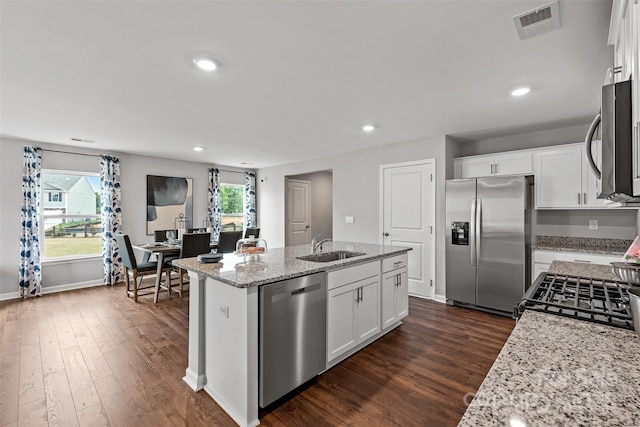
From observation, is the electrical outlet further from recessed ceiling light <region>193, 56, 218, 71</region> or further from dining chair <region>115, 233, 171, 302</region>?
dining chair <region>115, 233, 171, 302</region>

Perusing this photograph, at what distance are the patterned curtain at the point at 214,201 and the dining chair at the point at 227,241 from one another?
1.72 meters

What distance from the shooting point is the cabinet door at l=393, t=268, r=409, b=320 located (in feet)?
10.5

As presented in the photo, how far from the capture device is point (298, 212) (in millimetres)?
7129

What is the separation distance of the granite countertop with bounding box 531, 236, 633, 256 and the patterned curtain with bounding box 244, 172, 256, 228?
5.77 m

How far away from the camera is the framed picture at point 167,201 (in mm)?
5770

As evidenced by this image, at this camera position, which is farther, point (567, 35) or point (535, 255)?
point (535, 255)

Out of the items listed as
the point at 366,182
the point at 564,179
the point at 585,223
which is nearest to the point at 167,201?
the point at 366,182

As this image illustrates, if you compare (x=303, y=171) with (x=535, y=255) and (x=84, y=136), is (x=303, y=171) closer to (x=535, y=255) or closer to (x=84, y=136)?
(x=84, y=136)

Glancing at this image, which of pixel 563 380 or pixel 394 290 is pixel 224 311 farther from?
Answer: pixel 394 290

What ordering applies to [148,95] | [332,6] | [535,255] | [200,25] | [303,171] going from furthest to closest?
[303,171] < [535,255] < [148,95] < [200,25] < [332,6]

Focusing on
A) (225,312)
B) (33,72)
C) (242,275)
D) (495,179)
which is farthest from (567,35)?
(33,72)

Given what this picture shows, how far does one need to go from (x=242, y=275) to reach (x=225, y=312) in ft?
0.93

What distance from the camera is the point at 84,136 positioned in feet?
13.8

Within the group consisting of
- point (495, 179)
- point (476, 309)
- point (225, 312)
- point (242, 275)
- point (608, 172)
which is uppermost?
point (495, 179)
